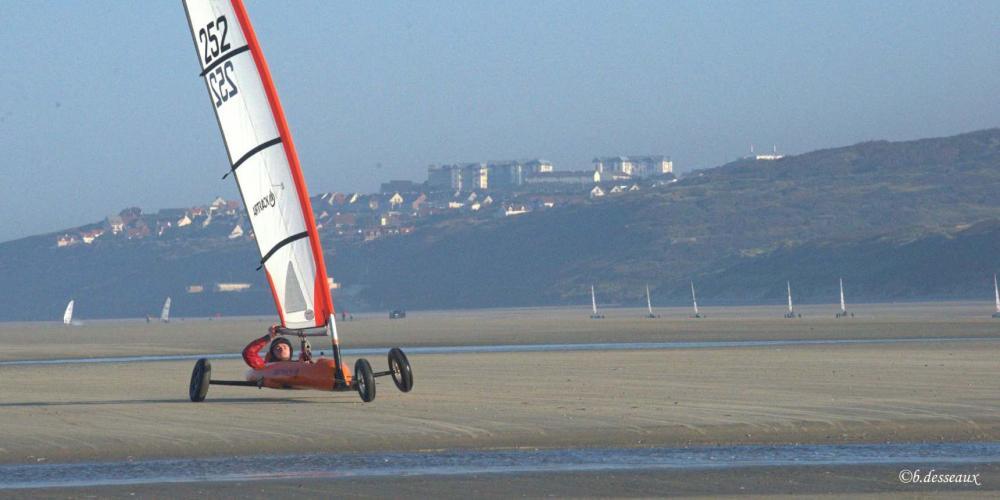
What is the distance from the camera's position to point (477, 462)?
12742mm

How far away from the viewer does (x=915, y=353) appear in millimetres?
28016

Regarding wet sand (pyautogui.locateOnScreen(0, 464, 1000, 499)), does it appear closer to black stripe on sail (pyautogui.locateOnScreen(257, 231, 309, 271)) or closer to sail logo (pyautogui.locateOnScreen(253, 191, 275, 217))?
black stripe on sail (pyautogui.locateOnScreen(257, 231, 309, 271))

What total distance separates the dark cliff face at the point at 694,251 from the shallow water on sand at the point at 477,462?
92475 millimetres

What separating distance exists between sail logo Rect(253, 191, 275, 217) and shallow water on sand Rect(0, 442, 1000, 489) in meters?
5.30

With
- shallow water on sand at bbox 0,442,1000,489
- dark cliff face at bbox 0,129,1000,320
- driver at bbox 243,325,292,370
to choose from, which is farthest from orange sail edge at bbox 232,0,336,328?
dark cliff face at bbox 0,129,1000,320

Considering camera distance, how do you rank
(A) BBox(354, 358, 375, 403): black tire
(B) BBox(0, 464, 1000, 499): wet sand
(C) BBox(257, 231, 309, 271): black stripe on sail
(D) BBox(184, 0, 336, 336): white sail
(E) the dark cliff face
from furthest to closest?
1. (E) the dark cliff face
2. (C) BBox(257, 231, 309, 271): black stripe on sail
3. (D) BBox(184, 0, 336, 336): white sail
4. (A) BBox(354, 358, 375, 403): black tire
5. (B) BBox(0, 464, 1000, 499): wet sand

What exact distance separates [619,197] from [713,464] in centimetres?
16899

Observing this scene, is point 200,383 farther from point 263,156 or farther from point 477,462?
point 477,462

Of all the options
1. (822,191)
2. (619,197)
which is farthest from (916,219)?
(619,197)

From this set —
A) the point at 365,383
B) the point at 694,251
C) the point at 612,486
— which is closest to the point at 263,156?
the point at 365,383

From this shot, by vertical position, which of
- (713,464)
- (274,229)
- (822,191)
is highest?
(822,191)

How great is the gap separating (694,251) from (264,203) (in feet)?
422

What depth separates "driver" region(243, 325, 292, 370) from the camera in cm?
1844

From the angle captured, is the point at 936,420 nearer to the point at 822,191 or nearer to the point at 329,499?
the point at 329,499
